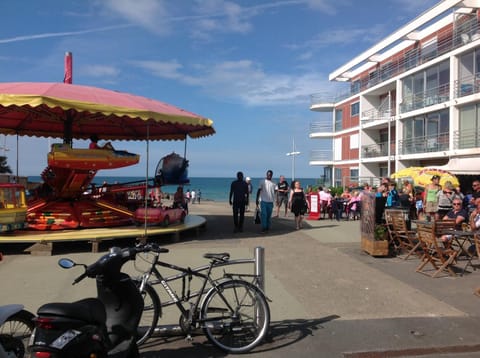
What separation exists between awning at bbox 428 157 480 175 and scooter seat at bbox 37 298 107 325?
79.7 ft

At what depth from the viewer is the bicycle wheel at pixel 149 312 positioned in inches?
178

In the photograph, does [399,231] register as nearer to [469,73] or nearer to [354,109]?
[469,73]

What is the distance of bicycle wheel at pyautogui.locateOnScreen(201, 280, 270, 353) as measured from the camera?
4602mm

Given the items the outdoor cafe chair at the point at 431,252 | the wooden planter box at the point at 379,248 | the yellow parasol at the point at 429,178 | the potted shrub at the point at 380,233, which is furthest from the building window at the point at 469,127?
the outdoor cafe chair at the point at 431,252

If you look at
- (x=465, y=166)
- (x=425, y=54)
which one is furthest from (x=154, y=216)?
(x=425, y=54)

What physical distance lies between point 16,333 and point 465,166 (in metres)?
25.4

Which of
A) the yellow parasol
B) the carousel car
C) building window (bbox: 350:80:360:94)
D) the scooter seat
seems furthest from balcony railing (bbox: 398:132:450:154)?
the scooter seat

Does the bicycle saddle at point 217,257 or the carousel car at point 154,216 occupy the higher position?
the bicycle saddle at point 217,257

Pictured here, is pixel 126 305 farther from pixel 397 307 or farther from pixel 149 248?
pixel 397 307

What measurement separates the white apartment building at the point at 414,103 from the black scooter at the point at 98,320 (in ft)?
78.6

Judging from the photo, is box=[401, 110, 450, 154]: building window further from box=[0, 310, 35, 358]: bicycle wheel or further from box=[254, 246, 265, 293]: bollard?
box=[0, 310, 35, 358]: bicycle wheel

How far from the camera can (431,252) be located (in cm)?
864

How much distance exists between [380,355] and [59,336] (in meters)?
3.06

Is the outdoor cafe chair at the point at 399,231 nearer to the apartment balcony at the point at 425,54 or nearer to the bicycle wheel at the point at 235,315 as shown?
the bicycle wheel at the point at 235,315
